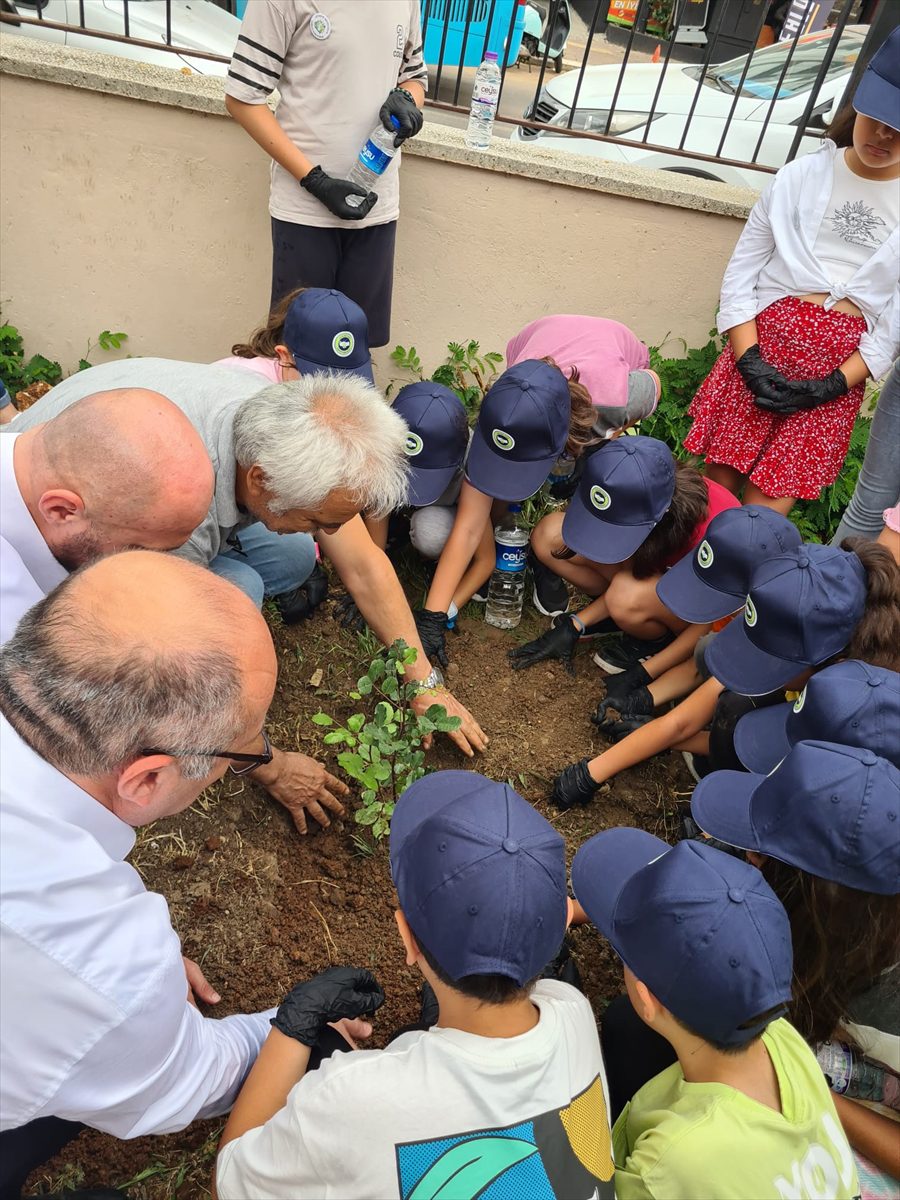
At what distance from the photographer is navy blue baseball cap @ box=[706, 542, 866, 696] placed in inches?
90.7

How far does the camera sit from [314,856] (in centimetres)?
253

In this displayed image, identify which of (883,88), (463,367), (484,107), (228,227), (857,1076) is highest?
(883,88)

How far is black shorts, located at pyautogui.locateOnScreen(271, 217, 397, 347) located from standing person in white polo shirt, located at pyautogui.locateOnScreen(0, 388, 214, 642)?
1806 mm

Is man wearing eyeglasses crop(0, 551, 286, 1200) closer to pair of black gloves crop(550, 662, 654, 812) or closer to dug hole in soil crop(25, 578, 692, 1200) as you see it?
dug hole in soil crop(25, 578, 692, 1200)

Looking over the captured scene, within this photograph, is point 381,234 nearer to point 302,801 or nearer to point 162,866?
point 302,801

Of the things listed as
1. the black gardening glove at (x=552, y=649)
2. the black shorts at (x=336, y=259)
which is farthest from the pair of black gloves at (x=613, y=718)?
the black shorts at (x=336, y=259)

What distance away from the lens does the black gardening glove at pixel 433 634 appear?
120 inches

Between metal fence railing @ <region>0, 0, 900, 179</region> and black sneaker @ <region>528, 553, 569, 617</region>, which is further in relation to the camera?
Result: metal fence railing @ <region>0, 0, 900, 179</region>

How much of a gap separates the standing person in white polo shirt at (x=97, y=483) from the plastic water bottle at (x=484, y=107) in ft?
8.28

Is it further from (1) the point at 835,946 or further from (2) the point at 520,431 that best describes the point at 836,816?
(2) the point at 520,431

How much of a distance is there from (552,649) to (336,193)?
184 centimetres

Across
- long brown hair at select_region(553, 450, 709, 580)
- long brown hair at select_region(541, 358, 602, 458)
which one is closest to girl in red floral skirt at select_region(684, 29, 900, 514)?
long brown hair at select_region(553, 450, 709, 580)

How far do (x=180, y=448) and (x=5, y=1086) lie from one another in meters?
1.20

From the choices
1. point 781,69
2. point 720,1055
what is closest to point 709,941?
point 720,1055
